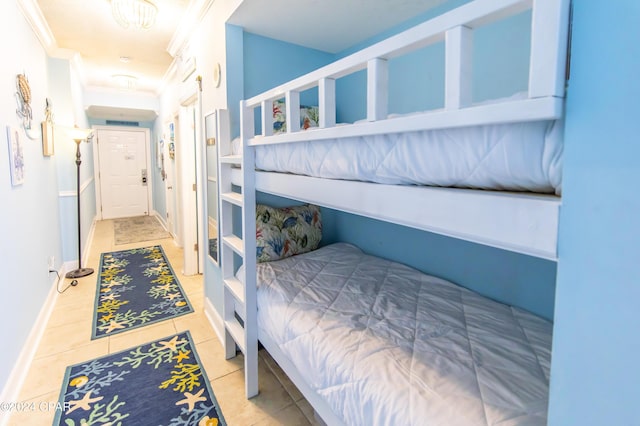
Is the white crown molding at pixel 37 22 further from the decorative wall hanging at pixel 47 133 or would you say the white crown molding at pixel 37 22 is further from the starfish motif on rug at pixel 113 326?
the starfish motif on rug at pixel 113 326

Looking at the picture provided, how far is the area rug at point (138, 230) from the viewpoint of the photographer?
5168mm

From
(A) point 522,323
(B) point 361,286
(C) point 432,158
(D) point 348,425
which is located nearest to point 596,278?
(C) point 432,158

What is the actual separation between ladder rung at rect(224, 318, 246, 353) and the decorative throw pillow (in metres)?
0.43

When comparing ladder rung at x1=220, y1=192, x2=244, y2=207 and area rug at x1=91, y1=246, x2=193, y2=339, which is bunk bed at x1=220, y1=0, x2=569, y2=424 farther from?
area rug at x1=91, y1=246, x2=193, y2=339

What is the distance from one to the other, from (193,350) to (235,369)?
39 cm

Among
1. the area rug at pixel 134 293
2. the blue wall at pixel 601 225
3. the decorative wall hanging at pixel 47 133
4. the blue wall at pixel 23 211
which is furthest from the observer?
the decorative wall hanging at pixel 47 133

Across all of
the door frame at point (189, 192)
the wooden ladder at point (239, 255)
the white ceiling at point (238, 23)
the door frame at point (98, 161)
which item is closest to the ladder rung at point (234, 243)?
the wooden ladder at point (239, 255)

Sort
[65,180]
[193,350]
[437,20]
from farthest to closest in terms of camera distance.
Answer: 1. [65,180]
2. [193,350]
3. [437,20]

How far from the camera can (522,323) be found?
1409 millimetres

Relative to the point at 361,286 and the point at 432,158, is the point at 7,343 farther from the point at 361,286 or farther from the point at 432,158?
the point at 432,158

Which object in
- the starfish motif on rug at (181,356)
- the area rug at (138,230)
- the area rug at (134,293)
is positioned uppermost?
the area rug at (138,230)

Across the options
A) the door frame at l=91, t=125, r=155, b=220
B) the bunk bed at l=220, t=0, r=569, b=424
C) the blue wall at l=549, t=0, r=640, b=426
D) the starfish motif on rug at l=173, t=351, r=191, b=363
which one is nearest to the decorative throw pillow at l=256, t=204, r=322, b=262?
the bunk bed at l=220, t=0, r=569, b=424

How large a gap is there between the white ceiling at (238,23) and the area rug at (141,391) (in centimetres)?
225

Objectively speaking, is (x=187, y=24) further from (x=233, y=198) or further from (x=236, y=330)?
(x=236, y=330)
